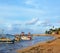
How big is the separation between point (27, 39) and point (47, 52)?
59.3m

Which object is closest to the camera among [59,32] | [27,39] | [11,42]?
[11,42]

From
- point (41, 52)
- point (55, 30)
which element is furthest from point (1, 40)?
point (55, 30)

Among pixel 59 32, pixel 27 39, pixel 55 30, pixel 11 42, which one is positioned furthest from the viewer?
pixel 55 30

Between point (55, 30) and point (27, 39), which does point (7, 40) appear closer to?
point (27, 39)

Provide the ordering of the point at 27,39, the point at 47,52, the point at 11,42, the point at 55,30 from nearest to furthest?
Result: the point at 47,52, the point at 11,42, the point at 27,39, the point at 55,30

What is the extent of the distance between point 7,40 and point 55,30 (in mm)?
132555

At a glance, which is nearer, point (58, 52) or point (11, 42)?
point (58, 52)

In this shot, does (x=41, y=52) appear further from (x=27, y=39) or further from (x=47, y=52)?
(x=27, y=39)

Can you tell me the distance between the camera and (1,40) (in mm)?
70000

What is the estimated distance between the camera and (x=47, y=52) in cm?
3262

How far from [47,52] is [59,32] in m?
151

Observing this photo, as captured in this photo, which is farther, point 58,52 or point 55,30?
point 55,30

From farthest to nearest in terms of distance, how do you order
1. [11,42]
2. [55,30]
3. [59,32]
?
1. [55,30]
2. [59,32]
3. [11,42]

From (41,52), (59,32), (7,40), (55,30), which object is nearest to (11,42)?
(7,40)
